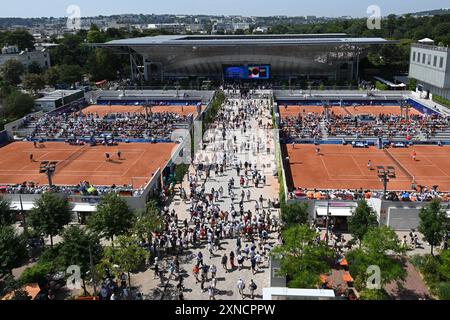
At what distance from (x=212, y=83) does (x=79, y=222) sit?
5403 cm

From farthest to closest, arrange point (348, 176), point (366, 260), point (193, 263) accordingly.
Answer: point (348, 176) → point (193, 263) → point (366, 260)

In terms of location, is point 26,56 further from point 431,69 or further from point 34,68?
point 431,69

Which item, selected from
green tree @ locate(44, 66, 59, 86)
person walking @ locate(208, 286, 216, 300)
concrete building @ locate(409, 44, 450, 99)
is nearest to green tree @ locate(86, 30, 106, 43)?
green tree @ locate(44, 66, 59, 86)

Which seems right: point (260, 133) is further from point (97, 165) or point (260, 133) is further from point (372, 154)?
point (97, 165)

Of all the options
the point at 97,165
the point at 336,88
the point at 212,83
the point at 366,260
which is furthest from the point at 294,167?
the point at 212,83

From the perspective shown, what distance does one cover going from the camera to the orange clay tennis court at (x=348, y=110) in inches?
2218

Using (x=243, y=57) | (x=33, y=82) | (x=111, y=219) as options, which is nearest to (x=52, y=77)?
(x=33, y=82)

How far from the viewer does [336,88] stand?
69.6 m

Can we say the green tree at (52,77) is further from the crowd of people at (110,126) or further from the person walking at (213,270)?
the person walking at (213,270)

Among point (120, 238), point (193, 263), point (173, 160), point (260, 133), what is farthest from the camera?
point (260, 133)

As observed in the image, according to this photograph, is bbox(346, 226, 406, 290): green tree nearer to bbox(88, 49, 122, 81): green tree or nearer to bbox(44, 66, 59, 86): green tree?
bbox(44, 66, 59, 86): green tree

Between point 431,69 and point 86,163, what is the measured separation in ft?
171

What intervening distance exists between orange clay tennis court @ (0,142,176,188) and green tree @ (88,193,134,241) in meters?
9.67

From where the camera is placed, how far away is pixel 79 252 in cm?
1722
